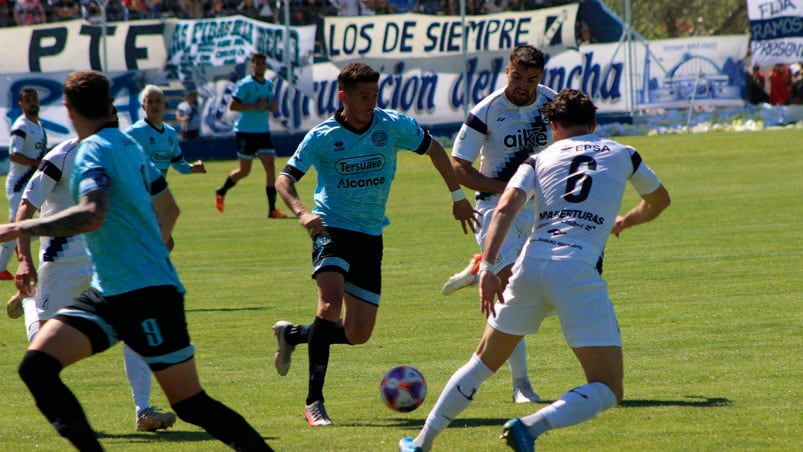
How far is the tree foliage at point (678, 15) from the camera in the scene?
57688 millimetres

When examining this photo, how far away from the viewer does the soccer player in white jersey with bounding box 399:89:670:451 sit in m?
6.01

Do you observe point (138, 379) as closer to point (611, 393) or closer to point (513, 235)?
point (513, 235)

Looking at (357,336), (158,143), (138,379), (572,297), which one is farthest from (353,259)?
(158,143)

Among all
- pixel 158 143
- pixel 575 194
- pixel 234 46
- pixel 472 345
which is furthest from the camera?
pixel 234 46

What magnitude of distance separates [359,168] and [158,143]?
4.87 meters

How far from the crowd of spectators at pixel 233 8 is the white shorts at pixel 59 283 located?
28.2 meters

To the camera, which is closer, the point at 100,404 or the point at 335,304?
the point at 335,304

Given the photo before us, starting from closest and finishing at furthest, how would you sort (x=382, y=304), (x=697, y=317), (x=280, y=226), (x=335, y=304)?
(x=335, y=304), (x=697, y=317), (x=382, y=304), (x=280, y=226)

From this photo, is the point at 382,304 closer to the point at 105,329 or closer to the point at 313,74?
the point at 105,329

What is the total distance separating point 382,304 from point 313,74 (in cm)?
2141

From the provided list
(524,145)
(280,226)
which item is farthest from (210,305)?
(280,226)

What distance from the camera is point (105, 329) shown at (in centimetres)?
579

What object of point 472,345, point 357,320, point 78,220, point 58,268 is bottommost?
point 472,345

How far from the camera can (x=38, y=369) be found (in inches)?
220
